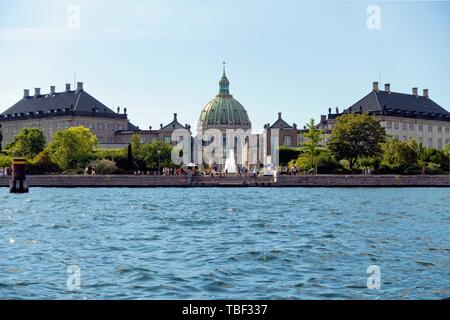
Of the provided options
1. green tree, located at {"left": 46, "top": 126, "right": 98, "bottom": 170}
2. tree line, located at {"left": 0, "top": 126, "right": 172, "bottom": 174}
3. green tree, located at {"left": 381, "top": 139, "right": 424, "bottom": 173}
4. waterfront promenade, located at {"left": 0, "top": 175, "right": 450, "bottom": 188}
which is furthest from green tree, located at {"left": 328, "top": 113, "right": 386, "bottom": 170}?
green tree, located at {"left": 46, "top": 126, "right": 98, "bottom": 170}

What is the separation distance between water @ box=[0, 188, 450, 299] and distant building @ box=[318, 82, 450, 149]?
11197cm

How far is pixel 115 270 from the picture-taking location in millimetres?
18859

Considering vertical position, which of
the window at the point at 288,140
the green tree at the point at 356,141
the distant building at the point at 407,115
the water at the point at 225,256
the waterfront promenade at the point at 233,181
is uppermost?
the distant building at the point at 407,115

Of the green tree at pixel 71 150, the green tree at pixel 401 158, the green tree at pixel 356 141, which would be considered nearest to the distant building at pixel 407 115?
the green tree at pixel 356 141

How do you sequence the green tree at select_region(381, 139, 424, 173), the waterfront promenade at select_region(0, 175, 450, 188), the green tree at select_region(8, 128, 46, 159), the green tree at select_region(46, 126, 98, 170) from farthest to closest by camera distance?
the green tree at select_region(8, 128, 46, 159), the green tree at select_region(46, 126, 98, 170), the green tree at select_region(381, 139, 424, 173), the waterfront promenade at select_region(0, 175, 450, 188)

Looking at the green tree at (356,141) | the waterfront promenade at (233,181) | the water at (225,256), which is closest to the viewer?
the water at (225,256)

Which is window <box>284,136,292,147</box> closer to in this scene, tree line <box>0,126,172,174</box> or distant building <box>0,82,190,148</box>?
distant building <box>0,82,190,148</box>

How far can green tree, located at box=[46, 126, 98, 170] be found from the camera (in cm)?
10506

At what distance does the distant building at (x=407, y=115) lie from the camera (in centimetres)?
14712

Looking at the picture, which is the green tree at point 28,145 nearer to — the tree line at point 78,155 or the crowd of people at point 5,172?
the tree line at point 78,155

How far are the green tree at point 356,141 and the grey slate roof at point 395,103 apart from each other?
33187 millimetres

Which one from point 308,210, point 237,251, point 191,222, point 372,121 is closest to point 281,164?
point 372,121

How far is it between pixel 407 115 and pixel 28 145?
7452cm

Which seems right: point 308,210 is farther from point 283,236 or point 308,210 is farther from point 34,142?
point 34,142
